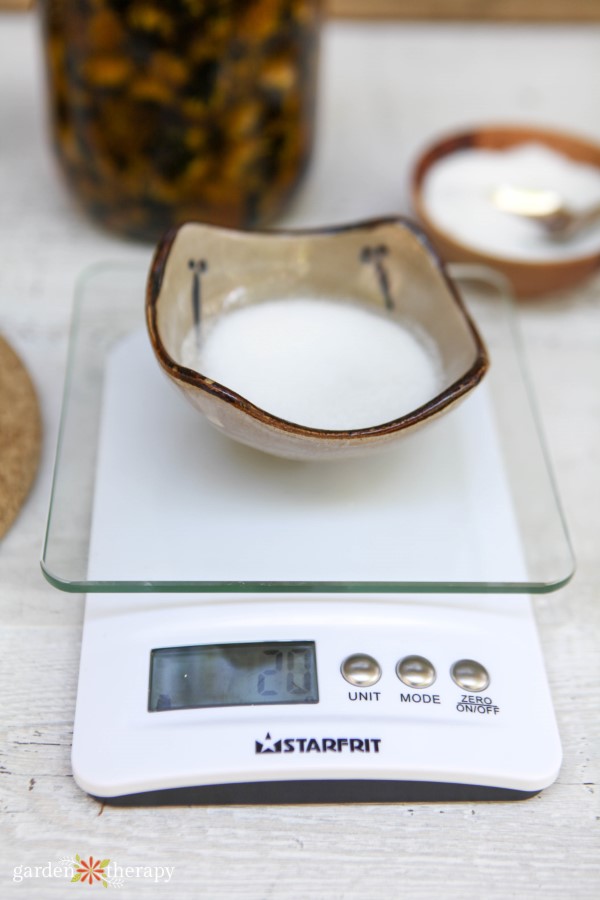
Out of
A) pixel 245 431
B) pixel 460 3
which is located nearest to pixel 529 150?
pixel 460 3

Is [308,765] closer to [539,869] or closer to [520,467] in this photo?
[539,869]

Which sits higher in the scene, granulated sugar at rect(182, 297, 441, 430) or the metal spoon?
granulated sugar at rect(182, 297, 441, 430)

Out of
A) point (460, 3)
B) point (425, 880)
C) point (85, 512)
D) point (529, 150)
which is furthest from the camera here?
point (460, 3)

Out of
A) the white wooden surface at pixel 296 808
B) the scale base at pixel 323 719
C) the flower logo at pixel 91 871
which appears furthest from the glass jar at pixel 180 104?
the flower logo at pixel 91 871

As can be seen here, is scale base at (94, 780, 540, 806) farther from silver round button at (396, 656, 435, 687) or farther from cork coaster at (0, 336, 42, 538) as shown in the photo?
cork coaster at (0, 336, 42, 538)

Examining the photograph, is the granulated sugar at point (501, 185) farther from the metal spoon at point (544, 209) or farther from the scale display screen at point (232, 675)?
the scale display screen at point (232, 675)

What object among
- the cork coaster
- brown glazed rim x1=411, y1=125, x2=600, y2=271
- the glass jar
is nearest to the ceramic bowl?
brown glazed rim x1=411, y1=125, x2=600, y2=271

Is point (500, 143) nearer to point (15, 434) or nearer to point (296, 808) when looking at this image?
point (15, 434)
